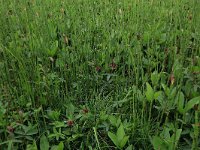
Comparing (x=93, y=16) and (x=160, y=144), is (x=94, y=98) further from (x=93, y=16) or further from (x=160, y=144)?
(x=93, y=16)

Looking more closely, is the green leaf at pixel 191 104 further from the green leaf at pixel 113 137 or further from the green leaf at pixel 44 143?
the green leaf at pixel 44 143

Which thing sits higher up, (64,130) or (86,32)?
(86,32)

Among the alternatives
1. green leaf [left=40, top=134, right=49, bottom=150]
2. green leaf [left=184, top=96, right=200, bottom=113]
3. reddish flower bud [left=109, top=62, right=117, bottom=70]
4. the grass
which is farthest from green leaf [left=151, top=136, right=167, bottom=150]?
reddish flower bud [left=109, top=62, right=117, bottom=70]

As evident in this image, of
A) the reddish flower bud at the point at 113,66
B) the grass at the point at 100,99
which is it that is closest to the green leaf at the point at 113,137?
the grass at the point at 100,99

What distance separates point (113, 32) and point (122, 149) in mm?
→ 983

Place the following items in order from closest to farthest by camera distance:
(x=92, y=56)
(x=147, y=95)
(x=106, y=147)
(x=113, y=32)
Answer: (x=106, y=147)
(x=147, y=95)
(x=92, y=56)
(x=113, y=32)

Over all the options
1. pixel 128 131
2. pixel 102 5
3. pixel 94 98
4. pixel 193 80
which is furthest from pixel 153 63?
pixel 102 5

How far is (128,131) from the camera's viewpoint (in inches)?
45.8

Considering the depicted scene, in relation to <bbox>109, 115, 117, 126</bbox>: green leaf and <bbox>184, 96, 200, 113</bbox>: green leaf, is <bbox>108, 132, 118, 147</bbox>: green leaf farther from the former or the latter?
<bbox>184, 96, 200, 113</bbox>: green leaf

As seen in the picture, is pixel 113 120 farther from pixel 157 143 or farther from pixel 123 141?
pixel 157 143

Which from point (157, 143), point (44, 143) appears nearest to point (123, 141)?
point (157, 143)

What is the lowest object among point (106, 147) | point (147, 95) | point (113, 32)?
point (106, 147)

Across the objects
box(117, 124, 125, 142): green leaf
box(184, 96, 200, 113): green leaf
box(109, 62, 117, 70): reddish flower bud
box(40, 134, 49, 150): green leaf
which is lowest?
box(40, 134, 49, 150): green leaf

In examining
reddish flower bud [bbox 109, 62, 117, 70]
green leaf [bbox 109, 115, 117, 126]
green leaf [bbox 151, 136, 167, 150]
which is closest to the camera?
green leaf [bbox 151, 136, 167, 150]
